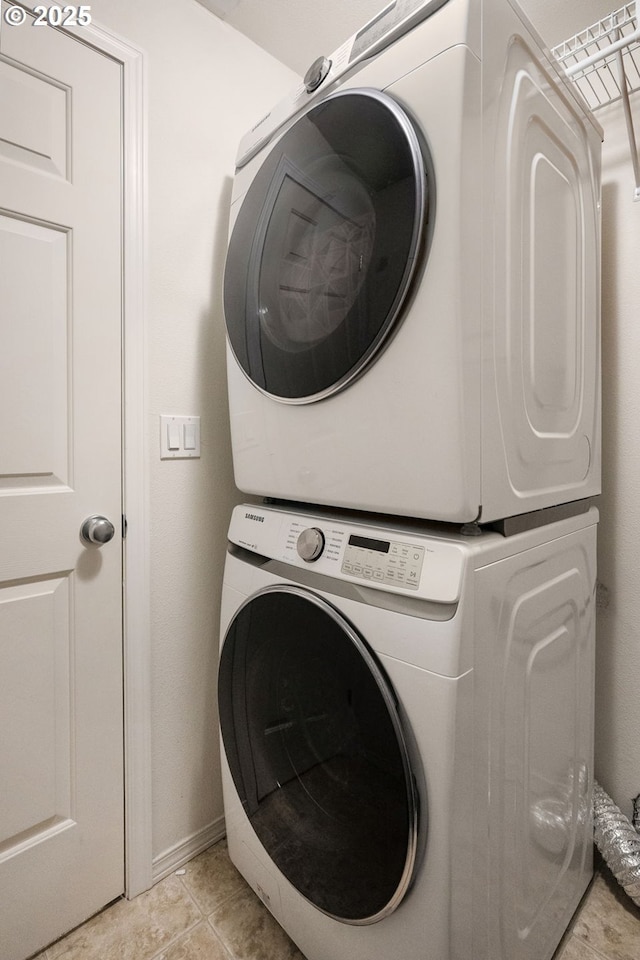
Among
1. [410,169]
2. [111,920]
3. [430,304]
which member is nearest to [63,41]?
[410,169]

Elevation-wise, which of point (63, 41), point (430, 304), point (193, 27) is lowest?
point (430, 304)

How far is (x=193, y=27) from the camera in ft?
4.37

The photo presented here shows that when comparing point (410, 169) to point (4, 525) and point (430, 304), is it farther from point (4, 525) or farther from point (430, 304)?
point (4, 525)

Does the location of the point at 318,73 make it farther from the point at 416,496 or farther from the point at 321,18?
the point at 416,496

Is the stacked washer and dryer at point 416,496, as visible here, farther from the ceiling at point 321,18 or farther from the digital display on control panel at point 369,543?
the ceiling at point 321,18

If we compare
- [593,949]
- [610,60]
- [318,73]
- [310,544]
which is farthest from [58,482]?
[610,60]

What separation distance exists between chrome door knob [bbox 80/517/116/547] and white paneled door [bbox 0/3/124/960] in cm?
2

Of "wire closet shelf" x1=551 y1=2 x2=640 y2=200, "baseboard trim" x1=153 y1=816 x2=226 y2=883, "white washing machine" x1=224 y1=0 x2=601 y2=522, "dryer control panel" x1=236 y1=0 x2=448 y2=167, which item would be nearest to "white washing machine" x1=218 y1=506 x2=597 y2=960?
"white washing machine" x1=224 y1=0 x2=601 y2=522

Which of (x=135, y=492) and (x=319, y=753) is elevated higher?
(x=135, y=492)

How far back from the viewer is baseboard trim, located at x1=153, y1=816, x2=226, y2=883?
130cm

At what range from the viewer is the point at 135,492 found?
124 centimetres

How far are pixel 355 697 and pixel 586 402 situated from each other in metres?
0.88

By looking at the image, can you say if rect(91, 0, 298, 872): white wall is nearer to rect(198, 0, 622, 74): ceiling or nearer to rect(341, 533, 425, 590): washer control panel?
rect(198, 0, 622, 74): ceiling

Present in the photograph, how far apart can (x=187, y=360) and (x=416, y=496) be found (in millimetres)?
843
